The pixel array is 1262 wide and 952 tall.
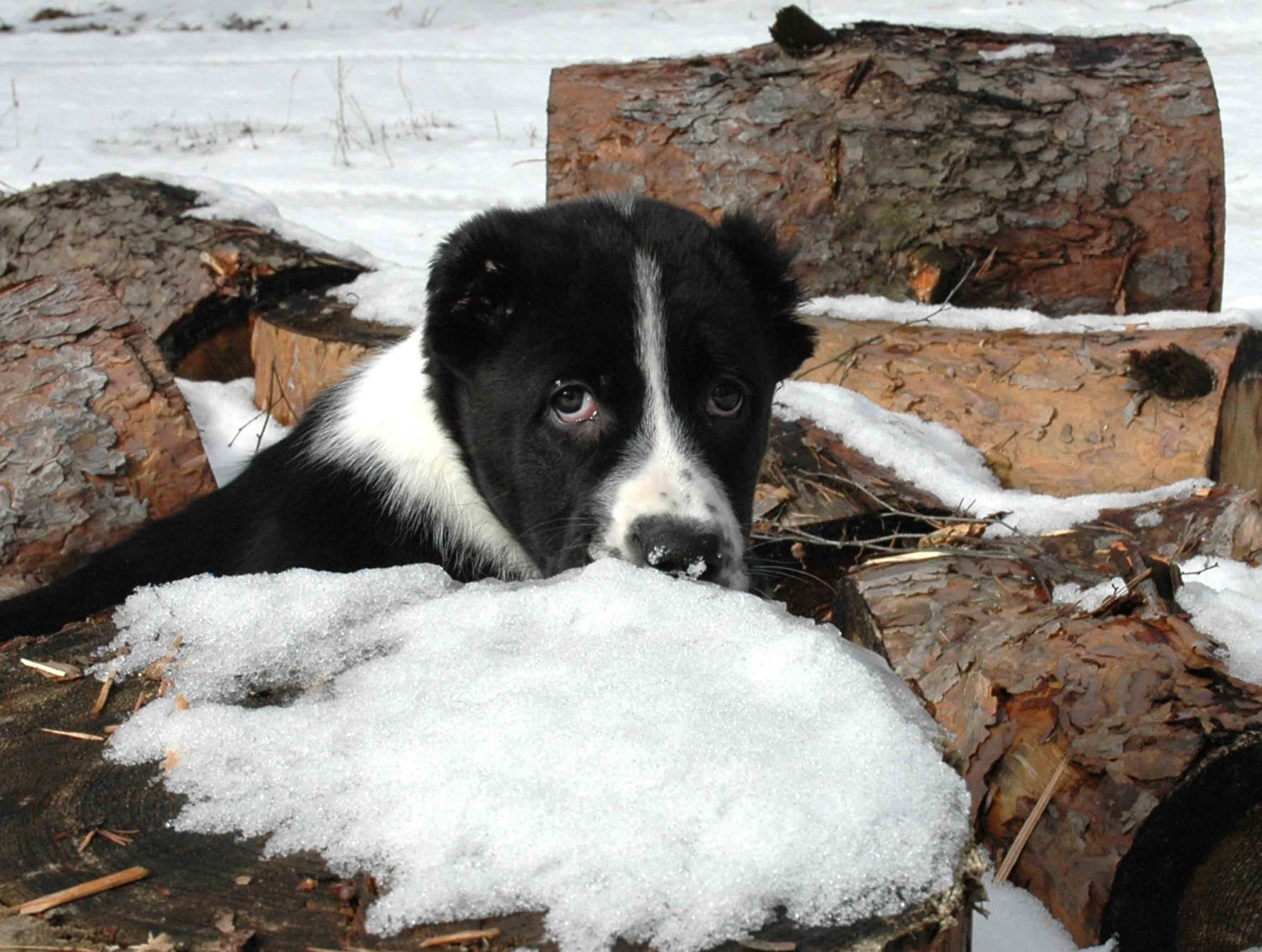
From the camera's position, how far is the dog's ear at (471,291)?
3.23m

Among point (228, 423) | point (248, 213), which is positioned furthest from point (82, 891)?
point (248, 213)

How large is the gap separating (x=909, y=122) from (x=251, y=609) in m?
4.04

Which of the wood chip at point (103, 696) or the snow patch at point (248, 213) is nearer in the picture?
the wood chip at point (103, 696)

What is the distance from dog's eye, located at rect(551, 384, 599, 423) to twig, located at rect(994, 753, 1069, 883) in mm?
1321

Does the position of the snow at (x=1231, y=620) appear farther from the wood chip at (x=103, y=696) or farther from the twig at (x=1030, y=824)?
the wood chip at (x=103, y=696)

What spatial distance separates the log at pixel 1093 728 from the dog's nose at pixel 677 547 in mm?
594

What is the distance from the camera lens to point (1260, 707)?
7.70 ft

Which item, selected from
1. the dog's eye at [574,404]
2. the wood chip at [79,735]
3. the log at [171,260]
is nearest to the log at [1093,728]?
the dog's eye at [574,404]

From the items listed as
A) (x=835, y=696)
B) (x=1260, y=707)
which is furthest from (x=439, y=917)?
(x=1260, y=707)

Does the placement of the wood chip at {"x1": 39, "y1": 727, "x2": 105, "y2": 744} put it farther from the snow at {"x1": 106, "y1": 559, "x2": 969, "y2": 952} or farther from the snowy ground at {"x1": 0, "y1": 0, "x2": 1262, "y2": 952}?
the snowy ground at {"x1": 0, "y1": 0, "x2": 1262, "y2": 952}

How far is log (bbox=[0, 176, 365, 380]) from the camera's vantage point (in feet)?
18.7

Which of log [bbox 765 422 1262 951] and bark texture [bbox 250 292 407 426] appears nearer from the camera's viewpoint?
log [bbox 765 422 1262 951]

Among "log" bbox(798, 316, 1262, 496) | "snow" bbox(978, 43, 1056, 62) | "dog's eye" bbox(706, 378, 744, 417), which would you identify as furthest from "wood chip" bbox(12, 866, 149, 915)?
"snow" bbox(978, 43, 1056, 62)

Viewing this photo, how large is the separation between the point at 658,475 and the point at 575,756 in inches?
49.4
